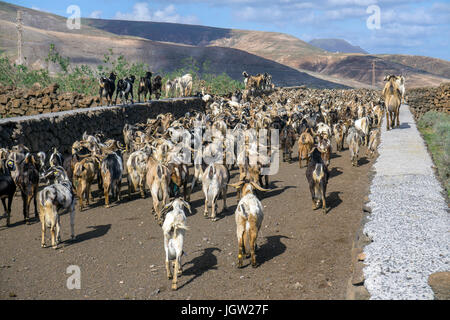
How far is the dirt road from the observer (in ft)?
22.9

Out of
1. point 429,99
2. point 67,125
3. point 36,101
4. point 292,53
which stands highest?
point 292,53

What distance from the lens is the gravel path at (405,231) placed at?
5488 mm

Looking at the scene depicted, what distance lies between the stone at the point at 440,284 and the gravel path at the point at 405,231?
67 mm

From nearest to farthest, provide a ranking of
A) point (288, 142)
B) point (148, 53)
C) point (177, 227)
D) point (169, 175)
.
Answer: point (177, 227) → point (169, 175) → point (288, 142) → point (148, 53)

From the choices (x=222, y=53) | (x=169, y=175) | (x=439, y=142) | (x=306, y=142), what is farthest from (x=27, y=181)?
(x=222, y=53)

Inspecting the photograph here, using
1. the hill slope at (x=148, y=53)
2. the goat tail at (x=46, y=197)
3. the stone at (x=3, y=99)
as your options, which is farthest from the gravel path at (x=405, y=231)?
the hill slope at (x=148, y=53)

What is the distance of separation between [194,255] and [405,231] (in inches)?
153

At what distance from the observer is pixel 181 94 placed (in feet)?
109

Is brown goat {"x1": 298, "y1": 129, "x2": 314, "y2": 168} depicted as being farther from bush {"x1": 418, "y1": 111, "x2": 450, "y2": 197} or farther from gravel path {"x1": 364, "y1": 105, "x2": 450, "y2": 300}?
bush {"x1": 418, "y1": 111, "x2": 450, "y2": 197}

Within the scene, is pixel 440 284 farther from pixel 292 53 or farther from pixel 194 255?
pixel 292 53

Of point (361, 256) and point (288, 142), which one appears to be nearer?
point (361, 256)

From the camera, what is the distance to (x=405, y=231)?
7203mm

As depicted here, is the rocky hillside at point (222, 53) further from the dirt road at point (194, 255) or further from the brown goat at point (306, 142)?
the dirt road at point (194, 255)

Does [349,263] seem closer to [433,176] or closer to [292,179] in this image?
[433,176]
